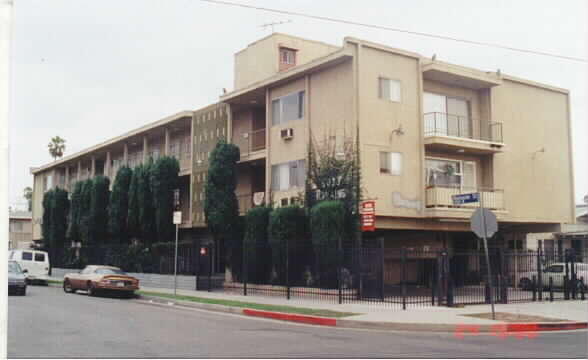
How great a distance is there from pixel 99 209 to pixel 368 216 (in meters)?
22.7

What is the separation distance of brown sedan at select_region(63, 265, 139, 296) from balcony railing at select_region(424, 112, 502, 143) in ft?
45.3

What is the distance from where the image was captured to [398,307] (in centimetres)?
2045

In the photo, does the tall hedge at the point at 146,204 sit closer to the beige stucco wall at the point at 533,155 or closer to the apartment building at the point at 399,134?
the apartment building at the point at 399,134

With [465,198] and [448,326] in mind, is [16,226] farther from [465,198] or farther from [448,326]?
[448,326]

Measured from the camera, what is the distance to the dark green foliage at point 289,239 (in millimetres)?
25391

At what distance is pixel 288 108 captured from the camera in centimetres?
2970

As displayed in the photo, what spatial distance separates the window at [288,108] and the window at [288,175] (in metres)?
2.03

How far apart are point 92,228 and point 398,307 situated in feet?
88.6

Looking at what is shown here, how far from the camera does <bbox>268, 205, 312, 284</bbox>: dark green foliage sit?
2539 centimetres

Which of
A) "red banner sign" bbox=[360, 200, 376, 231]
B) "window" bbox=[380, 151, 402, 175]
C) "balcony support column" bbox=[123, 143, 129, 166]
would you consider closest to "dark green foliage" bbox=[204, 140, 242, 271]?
"red banner sign" bbox=[360, 200, 376, 231]

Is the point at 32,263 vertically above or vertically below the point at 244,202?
below

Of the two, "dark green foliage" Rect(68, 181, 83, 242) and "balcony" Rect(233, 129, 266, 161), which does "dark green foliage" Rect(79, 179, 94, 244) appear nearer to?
"dark green foliage" Rect(68, 181, 83, 242)

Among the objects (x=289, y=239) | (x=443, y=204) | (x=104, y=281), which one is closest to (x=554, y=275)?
(x=443, y=204)

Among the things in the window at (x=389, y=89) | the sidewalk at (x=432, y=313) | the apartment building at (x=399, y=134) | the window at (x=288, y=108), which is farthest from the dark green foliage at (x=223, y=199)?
the window at (x=389, y=89)
